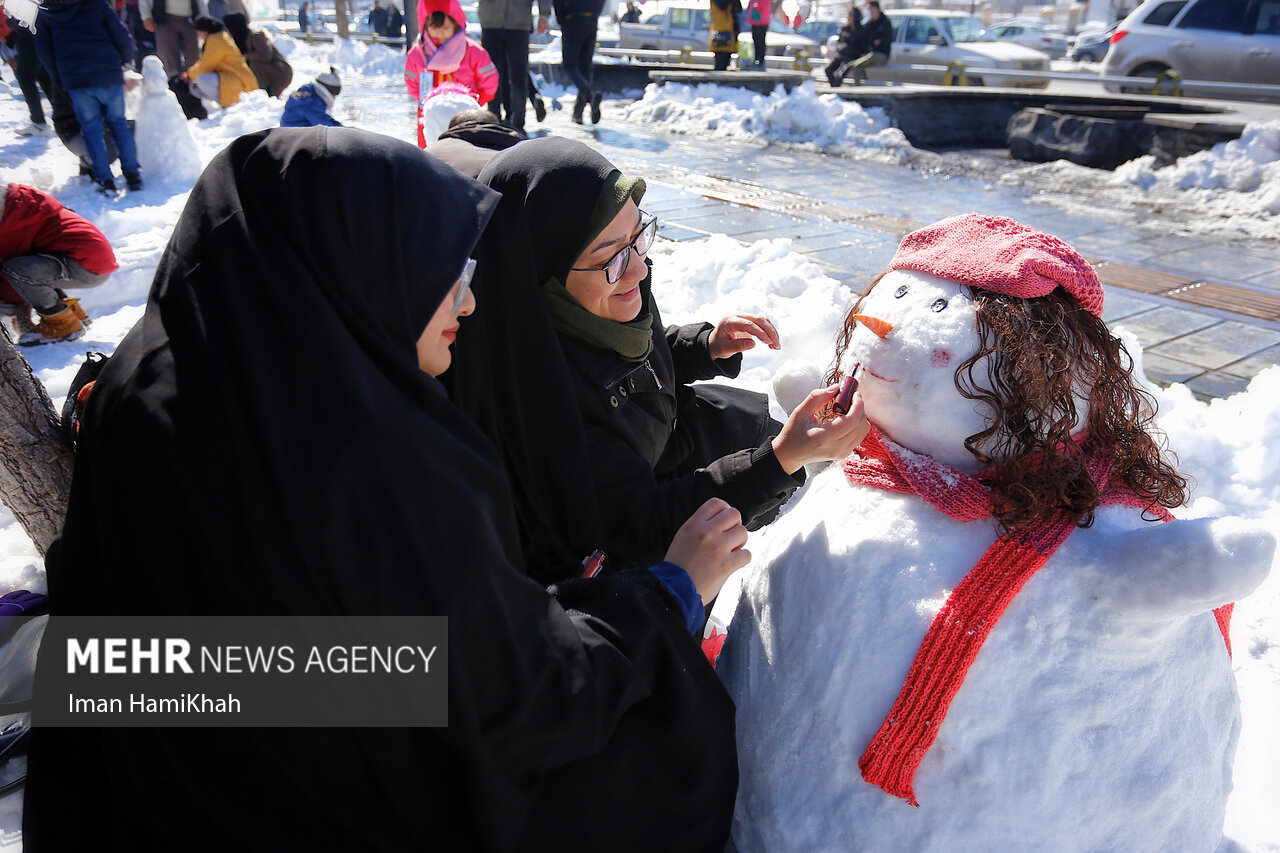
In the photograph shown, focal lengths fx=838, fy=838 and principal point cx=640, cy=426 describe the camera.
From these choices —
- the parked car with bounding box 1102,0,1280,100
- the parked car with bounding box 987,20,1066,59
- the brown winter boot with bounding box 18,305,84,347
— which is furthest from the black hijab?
the parked car with bounding box 987,20,1066,59

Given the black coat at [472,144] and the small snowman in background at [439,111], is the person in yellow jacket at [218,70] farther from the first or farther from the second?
the black coat at [472,144]

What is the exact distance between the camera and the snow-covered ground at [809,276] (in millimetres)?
2264

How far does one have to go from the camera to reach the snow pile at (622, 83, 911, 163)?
33.3 ft

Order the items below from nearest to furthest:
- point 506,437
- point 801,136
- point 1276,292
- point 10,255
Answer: point 506,437 < point 10,255 < point 1276,292 < point 801,136

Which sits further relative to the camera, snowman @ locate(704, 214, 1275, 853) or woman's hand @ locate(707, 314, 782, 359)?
woman's hand @ locate(707, 314, 782, 359)

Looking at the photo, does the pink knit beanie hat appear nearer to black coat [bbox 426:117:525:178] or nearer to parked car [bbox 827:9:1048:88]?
black coat [bbox 426:117:525:178]

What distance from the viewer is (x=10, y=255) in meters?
4.36

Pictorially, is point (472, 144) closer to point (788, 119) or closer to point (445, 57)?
point (445, 57)

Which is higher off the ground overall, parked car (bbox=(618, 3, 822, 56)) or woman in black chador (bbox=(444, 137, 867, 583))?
parked car (bbox=(618, 3, 822, 56))

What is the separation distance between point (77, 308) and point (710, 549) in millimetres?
4600

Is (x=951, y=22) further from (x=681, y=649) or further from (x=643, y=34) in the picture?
(x=681, y=649)

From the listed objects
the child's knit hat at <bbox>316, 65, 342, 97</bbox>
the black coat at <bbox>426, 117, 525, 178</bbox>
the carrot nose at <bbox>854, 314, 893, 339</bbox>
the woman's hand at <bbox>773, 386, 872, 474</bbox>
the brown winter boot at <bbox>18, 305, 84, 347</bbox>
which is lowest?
the brown winter boot at <bbox>18, 305, 84, 347</bbox>

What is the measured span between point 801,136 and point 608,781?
1041cm

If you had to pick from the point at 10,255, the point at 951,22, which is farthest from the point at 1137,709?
Result: the point at 951,22
